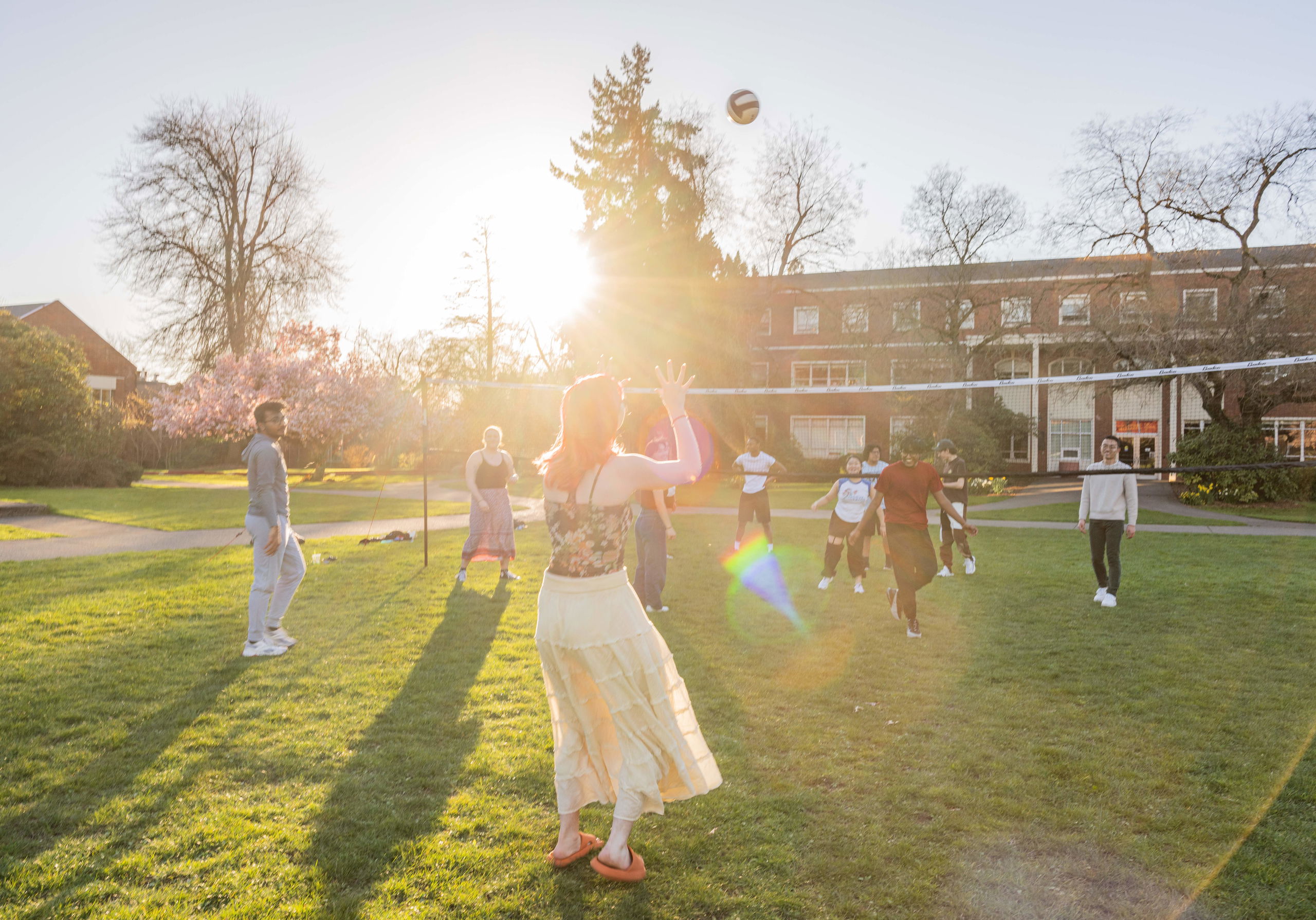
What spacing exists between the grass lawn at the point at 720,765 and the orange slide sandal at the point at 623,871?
0.08m

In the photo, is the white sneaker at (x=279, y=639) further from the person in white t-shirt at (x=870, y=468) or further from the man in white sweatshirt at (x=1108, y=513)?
the man in white sweatshirt at (x=1108, y=513)

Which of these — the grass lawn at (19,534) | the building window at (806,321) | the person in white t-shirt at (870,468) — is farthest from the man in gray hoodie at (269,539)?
the building window at (806,321)

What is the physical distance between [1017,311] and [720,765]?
33.8m

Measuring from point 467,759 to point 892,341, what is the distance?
31.1 metres

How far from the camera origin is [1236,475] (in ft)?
74.1

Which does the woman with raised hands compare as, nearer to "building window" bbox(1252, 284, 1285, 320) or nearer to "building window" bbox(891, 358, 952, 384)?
"building window" bbox(1252, 284, 1285, 320)

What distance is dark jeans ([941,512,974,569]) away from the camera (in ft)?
39.1

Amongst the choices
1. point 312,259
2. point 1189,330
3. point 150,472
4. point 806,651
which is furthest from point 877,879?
point 150,472

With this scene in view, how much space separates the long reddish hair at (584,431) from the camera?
3311 millimetres

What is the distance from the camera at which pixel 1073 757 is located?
4.86 meters

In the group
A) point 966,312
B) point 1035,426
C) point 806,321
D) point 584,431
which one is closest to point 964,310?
point 966,312

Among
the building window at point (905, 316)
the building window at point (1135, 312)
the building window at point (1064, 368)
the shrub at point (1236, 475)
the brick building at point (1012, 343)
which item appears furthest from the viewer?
the building window at point (1064, 368)

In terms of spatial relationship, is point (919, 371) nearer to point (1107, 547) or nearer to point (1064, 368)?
point (1064, 368)

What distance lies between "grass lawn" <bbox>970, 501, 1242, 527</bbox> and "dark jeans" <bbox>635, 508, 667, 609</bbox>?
1396 cm
